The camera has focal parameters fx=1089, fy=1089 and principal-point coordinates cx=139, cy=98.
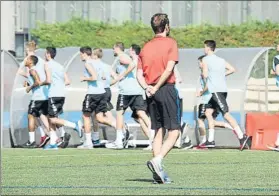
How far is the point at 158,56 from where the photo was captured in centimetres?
1302

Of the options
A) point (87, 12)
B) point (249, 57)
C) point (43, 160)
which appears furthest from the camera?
point (87, 12)

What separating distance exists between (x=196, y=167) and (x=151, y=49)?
2724mm

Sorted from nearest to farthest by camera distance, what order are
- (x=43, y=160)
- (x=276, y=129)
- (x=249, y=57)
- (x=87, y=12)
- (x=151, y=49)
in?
1. (x=151, y=49)
2. (x=43, y=160)
3. (x=276, y=129)
4. (x=249, y=57)
5. (x=87, y=12)

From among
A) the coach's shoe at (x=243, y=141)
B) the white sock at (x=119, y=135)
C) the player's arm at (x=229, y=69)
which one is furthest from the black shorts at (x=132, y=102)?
the coach's shoe at (x=243, y=141)

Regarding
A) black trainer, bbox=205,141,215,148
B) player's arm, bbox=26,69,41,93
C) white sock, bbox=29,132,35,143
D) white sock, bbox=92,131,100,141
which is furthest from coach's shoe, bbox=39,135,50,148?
black trainer, bbox=205,141,215,148

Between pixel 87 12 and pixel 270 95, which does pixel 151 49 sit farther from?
pixel 87 12

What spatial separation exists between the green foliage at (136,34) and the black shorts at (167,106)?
1761 centimetres

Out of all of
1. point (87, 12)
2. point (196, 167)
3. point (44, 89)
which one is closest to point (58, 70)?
point (44, 89)

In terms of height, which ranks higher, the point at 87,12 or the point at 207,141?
the point at 87,12

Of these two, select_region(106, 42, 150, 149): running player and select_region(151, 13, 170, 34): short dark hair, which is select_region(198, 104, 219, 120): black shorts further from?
select_region(151, 13, 170, 34): short dark hair

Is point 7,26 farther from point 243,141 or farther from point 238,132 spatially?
point 243,141

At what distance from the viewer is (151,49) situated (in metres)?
13.1

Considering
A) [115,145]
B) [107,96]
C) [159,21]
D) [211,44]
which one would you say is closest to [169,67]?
[159,21]

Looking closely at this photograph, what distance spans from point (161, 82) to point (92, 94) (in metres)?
8.89
